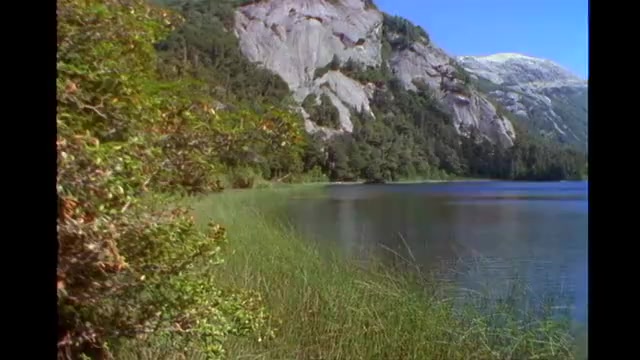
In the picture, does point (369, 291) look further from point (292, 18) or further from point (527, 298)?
point (292, 18)

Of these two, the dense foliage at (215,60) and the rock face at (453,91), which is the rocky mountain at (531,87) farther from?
the dense foliage at (215,60)

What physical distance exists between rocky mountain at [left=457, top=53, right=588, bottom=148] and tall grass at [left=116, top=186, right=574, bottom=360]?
2.05 ft

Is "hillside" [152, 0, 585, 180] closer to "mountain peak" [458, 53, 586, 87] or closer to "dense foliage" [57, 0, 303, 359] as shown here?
"dense foliage" [57, 0, 303, 359]

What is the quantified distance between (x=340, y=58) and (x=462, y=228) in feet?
3.24

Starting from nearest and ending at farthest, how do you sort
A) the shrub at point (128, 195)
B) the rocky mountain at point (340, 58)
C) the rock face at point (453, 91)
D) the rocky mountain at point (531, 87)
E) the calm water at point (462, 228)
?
1. the rocky mountain at point (531, 87)
2. the shrub at point (128, 195)
3. the rock face at point (453, 91)
4. the rocky mountain at point (340, 58)
5. the calm water at point (462, 228)

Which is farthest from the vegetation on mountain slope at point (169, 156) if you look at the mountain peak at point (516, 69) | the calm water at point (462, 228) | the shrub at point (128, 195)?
the mountain peak at point (516, 69)

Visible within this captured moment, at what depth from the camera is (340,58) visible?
1.93 metres

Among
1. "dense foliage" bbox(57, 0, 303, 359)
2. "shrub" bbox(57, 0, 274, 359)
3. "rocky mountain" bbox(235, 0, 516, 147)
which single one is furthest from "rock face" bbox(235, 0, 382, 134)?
"shrub" bbox(57, 0, 274, 359)

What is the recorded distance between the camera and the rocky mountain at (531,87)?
1296mm

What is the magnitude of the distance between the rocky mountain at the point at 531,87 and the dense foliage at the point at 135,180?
2.09 feet

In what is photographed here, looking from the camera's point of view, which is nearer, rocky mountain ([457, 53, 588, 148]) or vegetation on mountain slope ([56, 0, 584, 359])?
rocky mountain ([457, 53, 588, 148])

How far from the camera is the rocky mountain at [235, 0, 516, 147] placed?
189cm

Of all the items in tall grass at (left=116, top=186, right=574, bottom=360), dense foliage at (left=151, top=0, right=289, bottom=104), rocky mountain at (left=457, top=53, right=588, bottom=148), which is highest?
dense foliage at (left=151, top=0, right=289, bottom=104)
